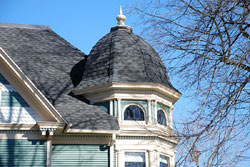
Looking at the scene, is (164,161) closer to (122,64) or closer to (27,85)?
(122,64)

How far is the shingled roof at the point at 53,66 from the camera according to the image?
16766 millimetres

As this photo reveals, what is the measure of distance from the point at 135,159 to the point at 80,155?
197 centimetres

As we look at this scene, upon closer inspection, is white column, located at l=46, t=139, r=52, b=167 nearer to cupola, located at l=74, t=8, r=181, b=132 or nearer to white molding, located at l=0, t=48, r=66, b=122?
white molding, located at l=0, t=48, r=66, b=122

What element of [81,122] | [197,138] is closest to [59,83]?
[81,122]

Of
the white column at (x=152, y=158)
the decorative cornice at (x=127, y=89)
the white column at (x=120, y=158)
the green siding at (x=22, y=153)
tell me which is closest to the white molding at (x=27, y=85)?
the green siding at (x=22, y=153)

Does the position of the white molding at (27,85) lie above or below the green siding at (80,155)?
above

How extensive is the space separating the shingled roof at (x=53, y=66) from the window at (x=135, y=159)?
4.26 ft

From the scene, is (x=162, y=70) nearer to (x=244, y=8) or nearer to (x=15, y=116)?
(x=15, y=116)

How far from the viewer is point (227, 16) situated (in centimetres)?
934

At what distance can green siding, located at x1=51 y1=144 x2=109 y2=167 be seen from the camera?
634 inches

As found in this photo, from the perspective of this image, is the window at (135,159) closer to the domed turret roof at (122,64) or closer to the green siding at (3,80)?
the domed turret roof at (122,64)

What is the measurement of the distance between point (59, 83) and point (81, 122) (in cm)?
308

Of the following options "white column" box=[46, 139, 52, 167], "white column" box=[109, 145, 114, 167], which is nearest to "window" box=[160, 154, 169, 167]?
"white column" box=[109, 145, 114, 167]

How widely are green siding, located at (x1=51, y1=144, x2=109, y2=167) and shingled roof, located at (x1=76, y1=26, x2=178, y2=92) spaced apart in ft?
8.64
